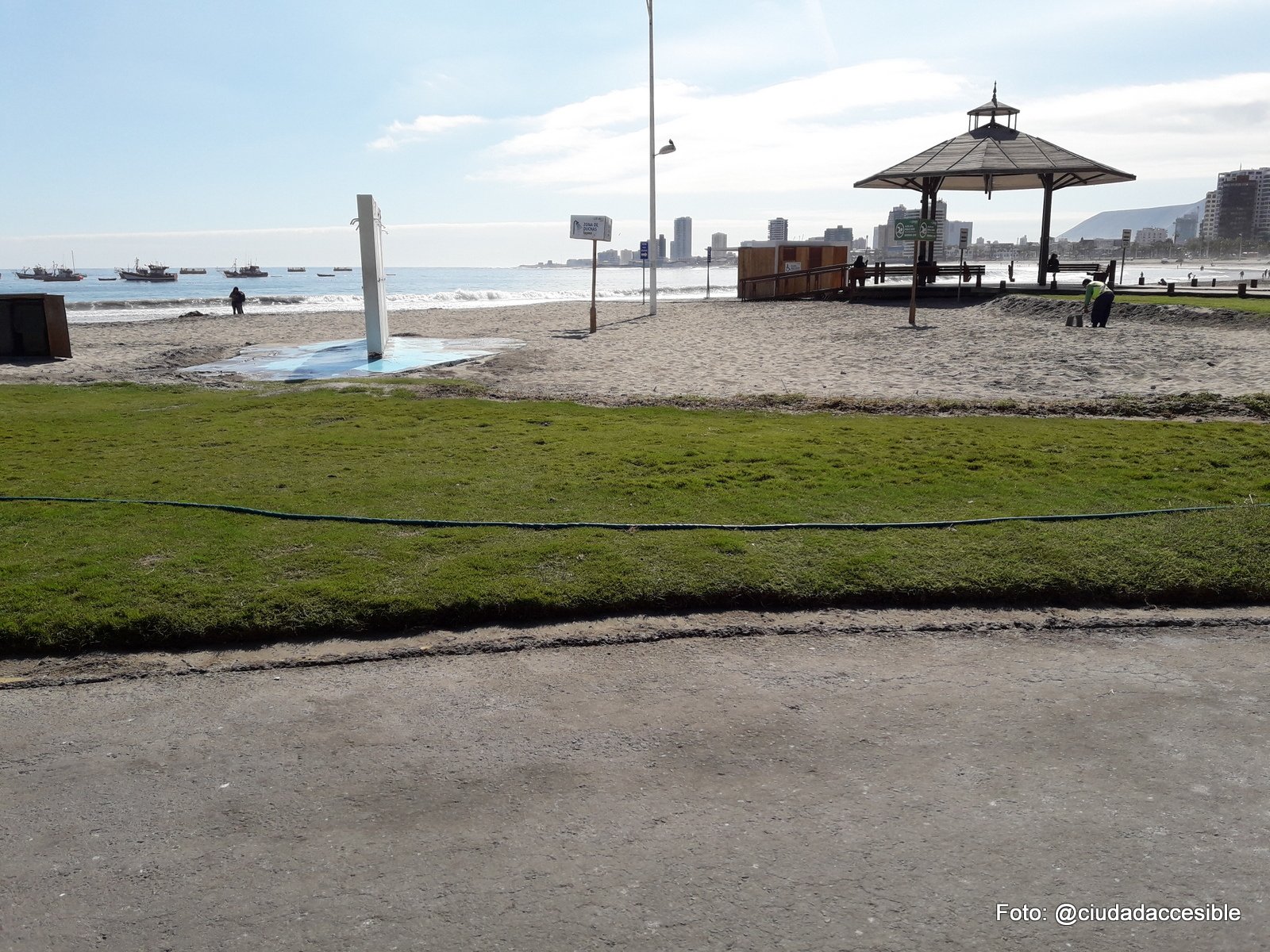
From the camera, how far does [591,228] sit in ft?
89.6

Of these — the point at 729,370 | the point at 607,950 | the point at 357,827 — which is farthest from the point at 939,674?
the point at 729,370

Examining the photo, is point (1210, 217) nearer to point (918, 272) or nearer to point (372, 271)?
point (918, 272)

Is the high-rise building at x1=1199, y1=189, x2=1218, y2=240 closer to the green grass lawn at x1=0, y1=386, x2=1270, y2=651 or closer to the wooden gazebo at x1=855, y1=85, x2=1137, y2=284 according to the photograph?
the wooden gazebo at x1=855, y1=85, x2=1137, y2=284

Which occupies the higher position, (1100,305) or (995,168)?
(995,168)

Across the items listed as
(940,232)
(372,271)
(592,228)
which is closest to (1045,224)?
(940,232)

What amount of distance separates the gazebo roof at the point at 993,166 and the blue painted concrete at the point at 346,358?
17081 mm

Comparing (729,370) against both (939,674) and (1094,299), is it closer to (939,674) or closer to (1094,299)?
(1094,299)

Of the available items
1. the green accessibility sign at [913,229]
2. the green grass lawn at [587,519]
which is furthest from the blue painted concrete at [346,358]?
the green accessibility sign at [913,229]

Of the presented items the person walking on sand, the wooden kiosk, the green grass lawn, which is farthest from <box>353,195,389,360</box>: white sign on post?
the person walking on sand

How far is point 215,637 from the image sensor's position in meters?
4.80

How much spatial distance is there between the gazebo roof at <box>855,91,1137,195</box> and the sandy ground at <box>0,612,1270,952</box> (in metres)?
29.7

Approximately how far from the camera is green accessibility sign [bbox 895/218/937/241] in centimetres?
2416

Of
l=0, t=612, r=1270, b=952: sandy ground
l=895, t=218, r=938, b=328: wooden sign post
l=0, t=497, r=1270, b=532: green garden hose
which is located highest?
l=895, t=218, r=938, b=328: wooden sign post

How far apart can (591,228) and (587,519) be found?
72.6 feet
